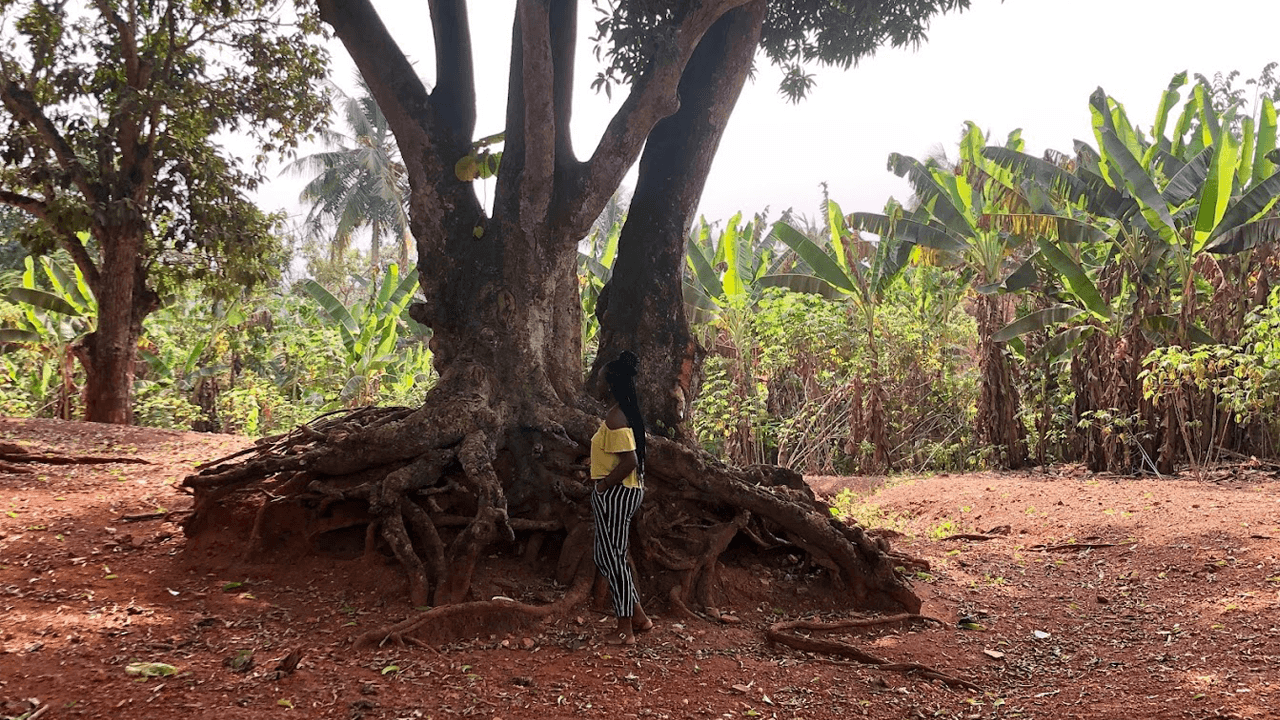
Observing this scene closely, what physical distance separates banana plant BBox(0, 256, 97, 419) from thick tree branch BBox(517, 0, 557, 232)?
12388 millimetres

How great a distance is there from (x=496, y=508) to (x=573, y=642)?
100cm

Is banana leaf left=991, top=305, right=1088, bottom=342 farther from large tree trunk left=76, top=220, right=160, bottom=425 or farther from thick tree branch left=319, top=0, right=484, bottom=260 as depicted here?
large tree trunk left=76, top=220, right=160, bottom=425

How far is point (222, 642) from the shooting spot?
4.66m

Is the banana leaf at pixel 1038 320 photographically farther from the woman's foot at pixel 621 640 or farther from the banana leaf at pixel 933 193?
→ the woman's foot at pixel 621 640

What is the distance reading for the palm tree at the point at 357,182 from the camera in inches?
1649

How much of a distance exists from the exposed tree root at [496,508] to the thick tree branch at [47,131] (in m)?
6.65

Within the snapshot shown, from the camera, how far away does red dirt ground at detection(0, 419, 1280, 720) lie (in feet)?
13.9

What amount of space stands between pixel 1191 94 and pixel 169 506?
49.9 ft

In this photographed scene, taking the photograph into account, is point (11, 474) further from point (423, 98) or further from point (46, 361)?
point (46, 361)

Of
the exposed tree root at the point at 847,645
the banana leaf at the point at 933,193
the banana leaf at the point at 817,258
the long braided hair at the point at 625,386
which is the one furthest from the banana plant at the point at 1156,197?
the long braided hair at the point at 625,386

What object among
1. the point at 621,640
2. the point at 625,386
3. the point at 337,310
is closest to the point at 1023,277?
the point at 625,386

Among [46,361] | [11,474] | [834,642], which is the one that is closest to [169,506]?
[11,474]

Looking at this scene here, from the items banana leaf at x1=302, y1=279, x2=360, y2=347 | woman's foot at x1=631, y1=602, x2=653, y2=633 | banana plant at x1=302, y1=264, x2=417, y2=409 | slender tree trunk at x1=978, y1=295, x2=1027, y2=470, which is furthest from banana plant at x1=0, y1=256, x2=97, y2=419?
slender tree trunk at x1=978, y1=295, x2=1027, y2=470

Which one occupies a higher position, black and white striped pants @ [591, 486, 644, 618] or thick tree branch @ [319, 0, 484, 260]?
thick tree branch @ [319, 0, 484, 260]
